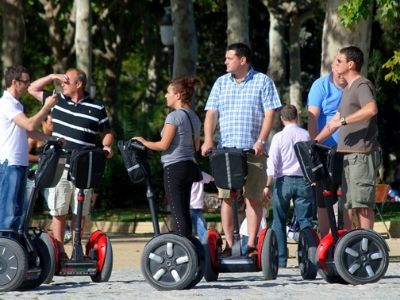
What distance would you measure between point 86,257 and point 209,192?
57.4 feet

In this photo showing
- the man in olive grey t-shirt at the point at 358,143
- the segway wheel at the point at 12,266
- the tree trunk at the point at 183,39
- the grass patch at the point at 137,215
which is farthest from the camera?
the tree trunk at the point at 183,39

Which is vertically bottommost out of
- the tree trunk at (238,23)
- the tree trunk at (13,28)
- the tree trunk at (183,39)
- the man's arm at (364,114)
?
the man's arm at (364,114)

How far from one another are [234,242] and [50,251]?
154 cm

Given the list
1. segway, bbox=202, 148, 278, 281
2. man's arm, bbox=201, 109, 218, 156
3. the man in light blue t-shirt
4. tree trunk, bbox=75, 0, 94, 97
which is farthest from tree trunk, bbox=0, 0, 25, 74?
segway, bbox=202, 148, 278, 281

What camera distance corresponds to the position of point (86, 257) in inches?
549

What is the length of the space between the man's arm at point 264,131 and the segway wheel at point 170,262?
4.10 feet

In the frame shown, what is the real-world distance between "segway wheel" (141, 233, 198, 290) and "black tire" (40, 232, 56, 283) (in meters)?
0.83

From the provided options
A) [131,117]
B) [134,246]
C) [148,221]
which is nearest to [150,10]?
[131,117]

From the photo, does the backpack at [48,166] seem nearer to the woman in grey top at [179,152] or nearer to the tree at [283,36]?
the woman in grey top at [179,152]

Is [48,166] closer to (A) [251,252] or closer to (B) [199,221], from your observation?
(A) [251,252]

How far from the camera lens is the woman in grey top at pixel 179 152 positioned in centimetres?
1391

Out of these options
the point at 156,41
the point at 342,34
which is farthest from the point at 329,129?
the point at 156,41

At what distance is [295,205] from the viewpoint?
16.3 m

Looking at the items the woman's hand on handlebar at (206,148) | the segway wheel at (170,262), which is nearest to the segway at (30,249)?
the segway wheel at (170,262)
